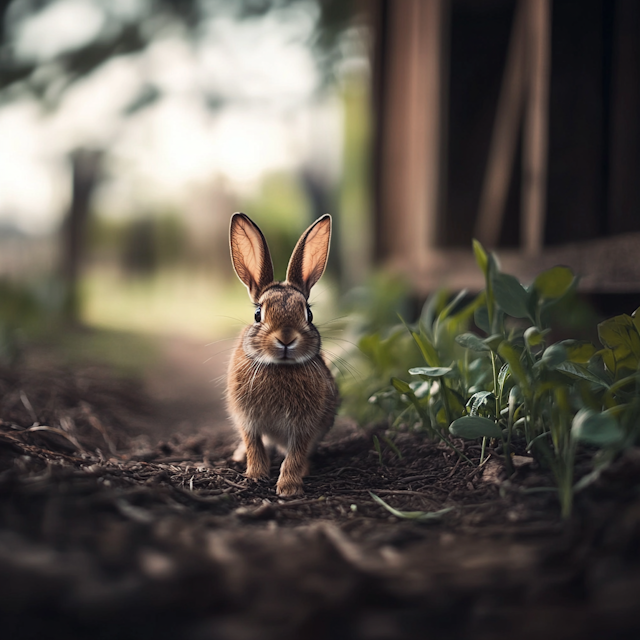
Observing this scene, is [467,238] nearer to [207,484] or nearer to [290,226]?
[207,484]

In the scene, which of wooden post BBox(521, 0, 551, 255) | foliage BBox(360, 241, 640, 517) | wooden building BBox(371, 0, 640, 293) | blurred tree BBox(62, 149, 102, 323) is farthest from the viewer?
blurred tree BBox(62, 149, 102, 323)

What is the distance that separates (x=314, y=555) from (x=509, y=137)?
448 centimetres

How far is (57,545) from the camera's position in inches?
47.6

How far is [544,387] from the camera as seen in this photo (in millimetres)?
1542

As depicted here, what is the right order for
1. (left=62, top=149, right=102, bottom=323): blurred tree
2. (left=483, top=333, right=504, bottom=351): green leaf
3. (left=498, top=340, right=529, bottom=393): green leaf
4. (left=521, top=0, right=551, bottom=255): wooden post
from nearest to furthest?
(left=498, top=340, right=529, bottom=393): green leaf
(left=483, top=333, right=504, bottom=351): green leaf
(left=521, top=0, right=551, bottom=255): wooden post
(left=62, top=149, right=102, bottom=323): blurred tree

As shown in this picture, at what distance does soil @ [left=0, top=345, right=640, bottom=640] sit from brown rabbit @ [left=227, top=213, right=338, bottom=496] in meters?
0.22

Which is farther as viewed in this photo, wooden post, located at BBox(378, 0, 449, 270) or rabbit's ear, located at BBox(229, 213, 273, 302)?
wooden post, located at BBox(378, 0, 449, 270)

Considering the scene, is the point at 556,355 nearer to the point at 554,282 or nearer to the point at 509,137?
the point at 554,282

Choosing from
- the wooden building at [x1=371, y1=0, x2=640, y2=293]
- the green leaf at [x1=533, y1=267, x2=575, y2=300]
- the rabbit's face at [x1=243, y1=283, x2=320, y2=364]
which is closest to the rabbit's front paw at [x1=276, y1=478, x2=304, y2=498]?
the rabbit's face at [x1=243, y1=283, x2=320, y2=364]

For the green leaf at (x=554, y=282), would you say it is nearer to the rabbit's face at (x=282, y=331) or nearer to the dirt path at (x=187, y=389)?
the rabbit's face at (x=282, y=331)

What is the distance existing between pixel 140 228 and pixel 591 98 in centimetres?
1016

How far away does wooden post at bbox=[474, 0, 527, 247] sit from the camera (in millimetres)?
4762

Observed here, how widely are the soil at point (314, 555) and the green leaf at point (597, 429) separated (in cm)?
12

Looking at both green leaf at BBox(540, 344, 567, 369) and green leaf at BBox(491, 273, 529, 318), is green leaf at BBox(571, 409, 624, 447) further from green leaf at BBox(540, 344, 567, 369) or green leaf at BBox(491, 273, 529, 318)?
green leaf at BBox(491, 273, 529, 318)
